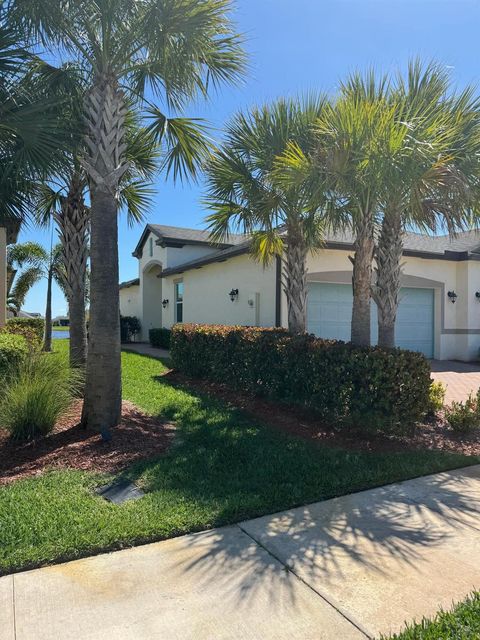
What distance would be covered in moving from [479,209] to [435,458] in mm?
3988

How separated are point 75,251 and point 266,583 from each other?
26.2 ft

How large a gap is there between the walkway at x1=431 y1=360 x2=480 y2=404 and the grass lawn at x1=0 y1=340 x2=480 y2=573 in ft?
15.3

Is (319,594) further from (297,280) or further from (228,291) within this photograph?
(228,291)

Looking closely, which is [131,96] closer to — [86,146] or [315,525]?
[86,146]

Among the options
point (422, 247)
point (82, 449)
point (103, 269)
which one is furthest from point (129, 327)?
point (82, 449)

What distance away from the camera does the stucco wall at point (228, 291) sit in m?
14.9

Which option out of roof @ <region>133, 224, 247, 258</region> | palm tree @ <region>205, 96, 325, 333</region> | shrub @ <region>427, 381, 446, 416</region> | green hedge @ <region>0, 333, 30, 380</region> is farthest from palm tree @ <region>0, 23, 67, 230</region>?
roof @ <region>133, 224, 247, 258</region>

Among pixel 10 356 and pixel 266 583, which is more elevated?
pixel 10 356

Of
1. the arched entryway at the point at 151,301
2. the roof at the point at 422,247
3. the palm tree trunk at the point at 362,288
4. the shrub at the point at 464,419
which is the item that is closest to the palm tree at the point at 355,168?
the palm tree trunk at the point at 362,288

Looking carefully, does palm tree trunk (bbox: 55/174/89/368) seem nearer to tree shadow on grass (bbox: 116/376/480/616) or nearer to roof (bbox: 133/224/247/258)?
tree shadow on grass (bbox: 116/376/480/616)

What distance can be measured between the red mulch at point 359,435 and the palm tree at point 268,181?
1998 mm

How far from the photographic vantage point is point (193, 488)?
4551 mm

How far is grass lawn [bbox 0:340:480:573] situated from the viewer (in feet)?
11.8

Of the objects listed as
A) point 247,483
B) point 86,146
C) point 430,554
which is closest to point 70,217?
point 86,146
